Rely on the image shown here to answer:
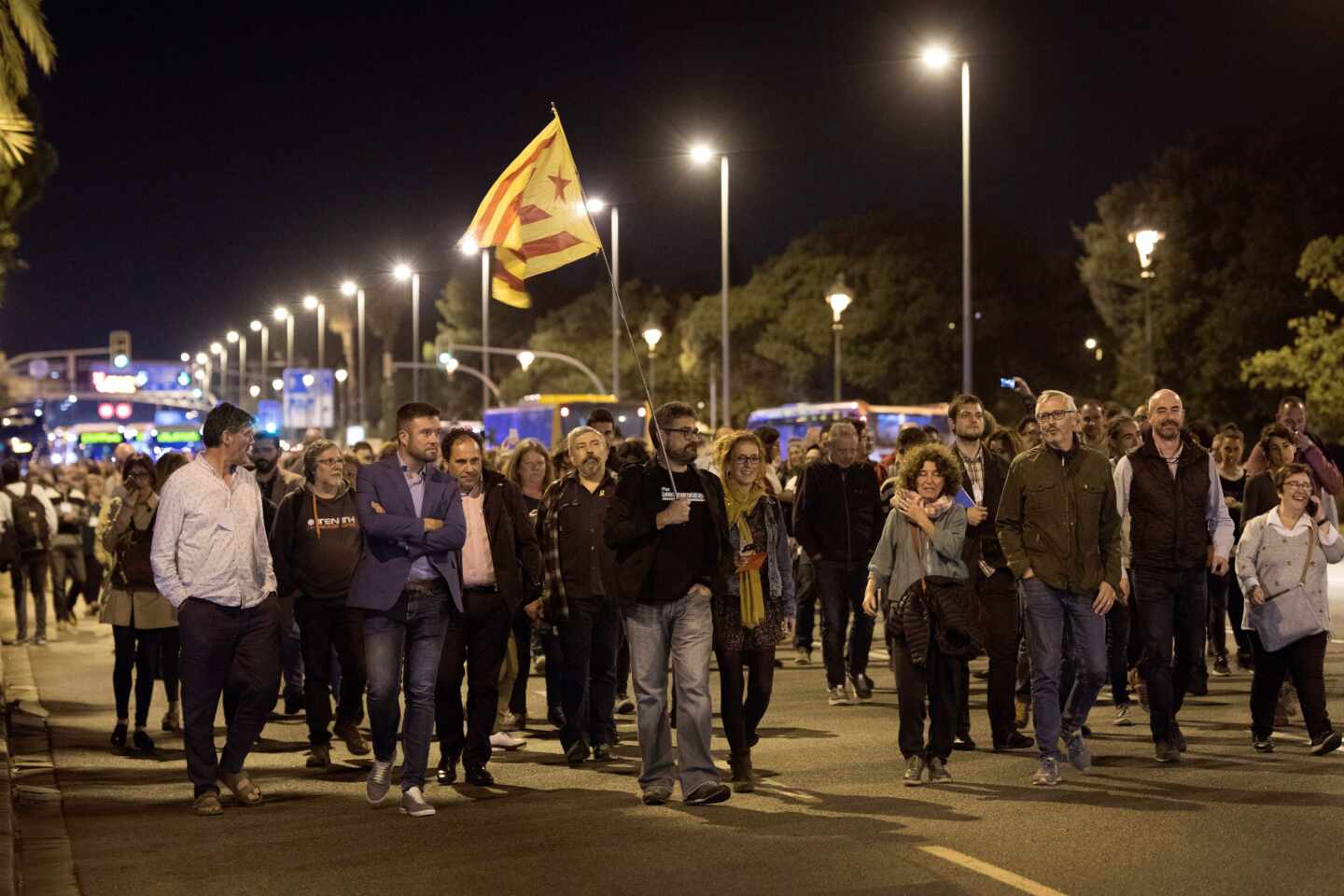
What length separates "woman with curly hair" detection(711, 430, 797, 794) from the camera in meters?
10.1

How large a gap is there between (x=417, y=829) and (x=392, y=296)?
134 metres

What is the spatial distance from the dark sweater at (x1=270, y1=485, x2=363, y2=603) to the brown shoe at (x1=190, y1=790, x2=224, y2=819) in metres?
1.80

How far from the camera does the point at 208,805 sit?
9688 millimetres

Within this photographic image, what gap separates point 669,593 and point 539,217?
2.63 metres

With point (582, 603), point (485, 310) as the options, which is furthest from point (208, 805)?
point (485, 310)

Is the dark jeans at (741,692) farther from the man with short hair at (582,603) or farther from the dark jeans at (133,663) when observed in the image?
the dark jeans at (133,663)

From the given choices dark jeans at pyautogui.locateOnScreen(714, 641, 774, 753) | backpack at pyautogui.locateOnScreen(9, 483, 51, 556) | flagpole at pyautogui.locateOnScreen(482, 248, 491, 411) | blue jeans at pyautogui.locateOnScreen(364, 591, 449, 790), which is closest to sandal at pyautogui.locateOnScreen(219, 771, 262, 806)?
blue jeans at pyautogui.locateOnScreen(364, 591, 449, 790)

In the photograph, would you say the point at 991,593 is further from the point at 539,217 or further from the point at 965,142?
the point at 965,142

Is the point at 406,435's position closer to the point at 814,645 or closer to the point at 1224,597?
the point at 1224,597

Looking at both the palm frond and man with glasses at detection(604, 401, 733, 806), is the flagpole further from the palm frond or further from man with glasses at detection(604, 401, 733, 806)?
man with glasses at detection(604, 401, 733, 806)

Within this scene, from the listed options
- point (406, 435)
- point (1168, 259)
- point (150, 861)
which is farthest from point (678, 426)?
point (1168, 259)

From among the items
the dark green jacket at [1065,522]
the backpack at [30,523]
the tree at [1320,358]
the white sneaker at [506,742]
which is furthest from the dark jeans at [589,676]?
the tree at [1320,358]

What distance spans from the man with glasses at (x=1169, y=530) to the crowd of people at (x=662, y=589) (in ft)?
0.05

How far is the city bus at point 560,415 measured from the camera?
156ft
